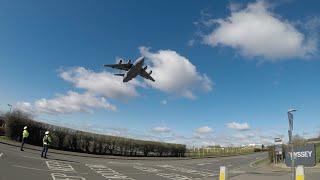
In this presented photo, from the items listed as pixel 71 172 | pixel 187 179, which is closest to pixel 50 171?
pixel 71 172

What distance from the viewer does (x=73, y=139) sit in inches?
1304

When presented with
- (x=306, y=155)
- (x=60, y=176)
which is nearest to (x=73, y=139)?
(x=60, y=176)

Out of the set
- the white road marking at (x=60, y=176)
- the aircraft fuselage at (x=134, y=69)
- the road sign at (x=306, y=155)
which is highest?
the aircraft fuselage at (x=134, y=69)

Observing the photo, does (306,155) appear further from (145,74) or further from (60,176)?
(60,176)

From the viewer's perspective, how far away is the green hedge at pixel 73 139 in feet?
101

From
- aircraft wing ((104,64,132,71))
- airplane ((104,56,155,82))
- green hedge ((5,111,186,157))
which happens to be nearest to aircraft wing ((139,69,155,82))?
airplane ((104,56,155,82))

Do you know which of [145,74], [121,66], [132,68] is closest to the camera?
[132,68]

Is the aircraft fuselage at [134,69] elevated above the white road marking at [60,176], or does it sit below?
above

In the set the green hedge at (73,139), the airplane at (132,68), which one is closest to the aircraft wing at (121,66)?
the airplane at (132,68)

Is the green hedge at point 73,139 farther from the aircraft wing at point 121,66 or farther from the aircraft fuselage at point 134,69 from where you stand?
the aircraft fuselage at point 134,69

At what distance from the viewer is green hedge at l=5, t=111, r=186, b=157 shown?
30.8 meters

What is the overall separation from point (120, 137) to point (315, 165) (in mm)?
18766

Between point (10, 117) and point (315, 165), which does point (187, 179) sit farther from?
point (10, 117)

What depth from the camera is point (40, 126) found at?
105 feet
